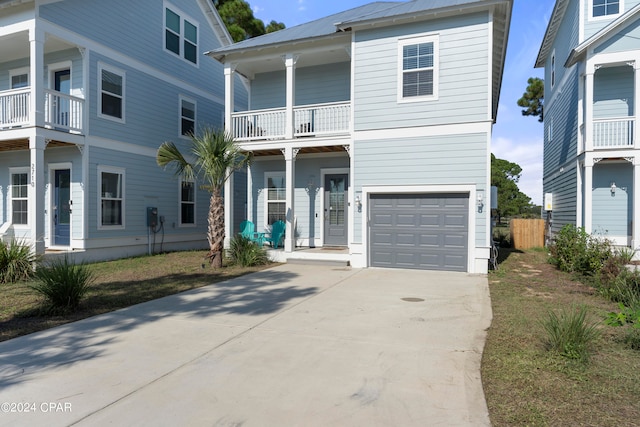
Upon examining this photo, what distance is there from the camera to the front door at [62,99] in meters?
11.4

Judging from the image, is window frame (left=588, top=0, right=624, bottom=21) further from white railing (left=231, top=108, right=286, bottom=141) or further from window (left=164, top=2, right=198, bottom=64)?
window (left=164, top=2, right=198, bottom=64)

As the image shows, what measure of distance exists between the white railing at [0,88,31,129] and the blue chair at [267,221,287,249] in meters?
7.55

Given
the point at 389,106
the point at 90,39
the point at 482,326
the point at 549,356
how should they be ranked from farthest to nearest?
the point at 90,39 < the point at 389,106 < the point at 482,326 < the point at 549,356

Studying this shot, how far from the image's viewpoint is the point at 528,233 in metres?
17.3

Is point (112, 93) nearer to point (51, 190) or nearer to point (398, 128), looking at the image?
point (51, 190)

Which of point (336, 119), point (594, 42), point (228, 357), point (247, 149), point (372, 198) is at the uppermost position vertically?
point (594, 42)

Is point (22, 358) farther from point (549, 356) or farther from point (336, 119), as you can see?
point (336, 119)

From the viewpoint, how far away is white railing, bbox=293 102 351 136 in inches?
470

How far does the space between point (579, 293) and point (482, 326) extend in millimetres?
3508

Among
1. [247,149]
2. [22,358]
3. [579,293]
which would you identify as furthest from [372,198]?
[22,358]

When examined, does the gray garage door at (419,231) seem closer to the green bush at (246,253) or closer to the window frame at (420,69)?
the window frame at (420,69)

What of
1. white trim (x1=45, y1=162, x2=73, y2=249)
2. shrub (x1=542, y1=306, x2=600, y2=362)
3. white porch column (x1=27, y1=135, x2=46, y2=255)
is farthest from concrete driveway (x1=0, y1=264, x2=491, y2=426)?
white trim (x1=45, y1=162, x2=73, y2=249)

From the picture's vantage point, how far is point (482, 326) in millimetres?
5480

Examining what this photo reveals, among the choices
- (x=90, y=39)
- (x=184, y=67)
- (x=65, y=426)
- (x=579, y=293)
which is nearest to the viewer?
(x=65, y=426)
